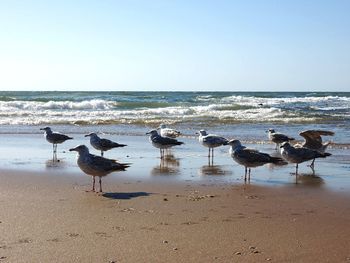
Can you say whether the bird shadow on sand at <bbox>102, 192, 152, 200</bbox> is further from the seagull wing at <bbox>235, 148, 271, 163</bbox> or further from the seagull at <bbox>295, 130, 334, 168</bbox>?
the seagull at <bbox>295, 130, 334, 168</bbox>

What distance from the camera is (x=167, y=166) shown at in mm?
11734

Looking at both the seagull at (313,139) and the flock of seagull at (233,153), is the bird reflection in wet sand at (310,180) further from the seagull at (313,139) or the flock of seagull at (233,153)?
the seagull at (313,139)

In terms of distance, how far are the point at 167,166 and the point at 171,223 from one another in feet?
17.2

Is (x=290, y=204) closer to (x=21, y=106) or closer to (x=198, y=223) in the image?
(x=198, y=223)

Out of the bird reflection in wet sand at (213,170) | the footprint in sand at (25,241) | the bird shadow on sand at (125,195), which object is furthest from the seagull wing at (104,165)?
the footprint in sand at (25,241)

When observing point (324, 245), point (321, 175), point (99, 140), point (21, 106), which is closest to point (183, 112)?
point (21, 106)

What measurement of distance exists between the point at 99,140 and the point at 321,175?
215 inches

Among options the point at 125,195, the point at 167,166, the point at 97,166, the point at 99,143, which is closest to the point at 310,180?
the point at 167,166

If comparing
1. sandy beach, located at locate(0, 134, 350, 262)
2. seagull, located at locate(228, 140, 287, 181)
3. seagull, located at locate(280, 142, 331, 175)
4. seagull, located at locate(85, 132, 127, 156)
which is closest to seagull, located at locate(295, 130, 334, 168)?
sandy beach, located at locate(0, 134, 350, 262)

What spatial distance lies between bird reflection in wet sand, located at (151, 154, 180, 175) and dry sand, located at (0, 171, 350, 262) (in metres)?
1.46

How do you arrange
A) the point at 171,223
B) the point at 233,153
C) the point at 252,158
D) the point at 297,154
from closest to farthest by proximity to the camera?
the point at 171,223 < the point at 252,158 < the point at 233,153 < the point at 297,154

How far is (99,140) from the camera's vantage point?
43.8ft

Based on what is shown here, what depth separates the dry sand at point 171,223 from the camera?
17.5 ft

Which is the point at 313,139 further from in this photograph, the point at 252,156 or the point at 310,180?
the point at 252,156
